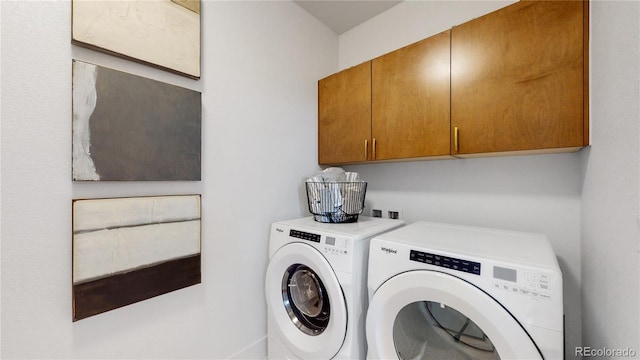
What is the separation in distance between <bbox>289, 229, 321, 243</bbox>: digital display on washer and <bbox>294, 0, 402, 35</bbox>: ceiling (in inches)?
65.5

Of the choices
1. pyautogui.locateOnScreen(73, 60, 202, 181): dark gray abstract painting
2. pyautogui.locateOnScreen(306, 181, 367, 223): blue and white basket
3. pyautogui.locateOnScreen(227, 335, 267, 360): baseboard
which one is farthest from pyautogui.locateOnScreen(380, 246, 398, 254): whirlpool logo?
pyautogui.locateOnScreen(227, 335, 267, 360): baseboard

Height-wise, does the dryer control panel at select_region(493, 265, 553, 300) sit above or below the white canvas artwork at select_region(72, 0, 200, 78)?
below

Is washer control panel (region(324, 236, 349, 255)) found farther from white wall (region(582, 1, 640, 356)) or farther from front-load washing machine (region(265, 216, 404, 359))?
white wall (region(582, 1, 640, 356))

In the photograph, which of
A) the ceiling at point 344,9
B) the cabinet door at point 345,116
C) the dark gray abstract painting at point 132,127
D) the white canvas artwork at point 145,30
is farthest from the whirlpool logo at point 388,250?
the ceiling at point 344,9

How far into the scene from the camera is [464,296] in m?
0.85

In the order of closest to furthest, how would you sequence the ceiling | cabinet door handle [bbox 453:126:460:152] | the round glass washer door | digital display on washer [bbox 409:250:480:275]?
digital display on washer [bbox 409:250:480:275]
cabinet door handle [bbox 453:126:460:152]
the round glass washer door
the ceiling

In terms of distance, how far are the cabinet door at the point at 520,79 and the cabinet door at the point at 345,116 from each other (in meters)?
0.55

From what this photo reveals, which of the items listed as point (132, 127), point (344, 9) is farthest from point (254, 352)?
point (344, 9)

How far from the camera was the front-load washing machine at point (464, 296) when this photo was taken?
762mm

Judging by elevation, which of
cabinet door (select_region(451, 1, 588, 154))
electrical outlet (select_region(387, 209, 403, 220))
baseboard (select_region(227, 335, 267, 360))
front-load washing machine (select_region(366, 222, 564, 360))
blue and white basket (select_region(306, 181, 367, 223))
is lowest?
baseboard (select_region(227, 335, 267, 360))

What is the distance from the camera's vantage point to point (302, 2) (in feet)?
6.13

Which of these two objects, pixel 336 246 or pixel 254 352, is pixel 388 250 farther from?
pixel 254 352

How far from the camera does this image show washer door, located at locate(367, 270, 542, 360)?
2.60ft

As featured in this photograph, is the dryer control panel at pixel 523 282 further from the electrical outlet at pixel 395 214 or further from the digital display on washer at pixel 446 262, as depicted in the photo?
the electrical outlet at pixel 395 214
